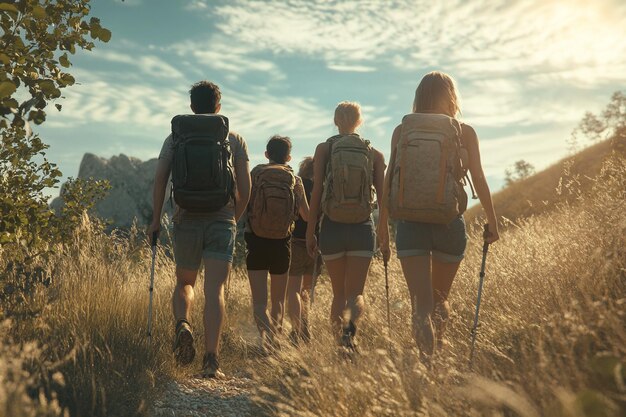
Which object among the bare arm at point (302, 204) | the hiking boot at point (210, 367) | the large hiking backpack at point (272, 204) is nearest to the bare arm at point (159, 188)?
the large hiking backpack at point (272, 204)

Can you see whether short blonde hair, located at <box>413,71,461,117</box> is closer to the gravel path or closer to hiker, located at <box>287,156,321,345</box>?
the gravel path

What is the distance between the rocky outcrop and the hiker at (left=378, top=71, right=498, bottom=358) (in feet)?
74.8

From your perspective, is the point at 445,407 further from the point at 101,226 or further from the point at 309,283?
the point at 101,226

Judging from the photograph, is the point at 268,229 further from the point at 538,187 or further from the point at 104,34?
the point at 538,187

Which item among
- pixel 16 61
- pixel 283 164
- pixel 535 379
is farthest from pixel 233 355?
pixel 535 379

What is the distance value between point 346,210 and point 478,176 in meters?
1.31

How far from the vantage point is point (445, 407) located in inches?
142

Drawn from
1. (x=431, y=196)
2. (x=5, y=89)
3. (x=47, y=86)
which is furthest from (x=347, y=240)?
(x=5, y=89)

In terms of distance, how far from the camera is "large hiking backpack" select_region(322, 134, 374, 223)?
5.99 m

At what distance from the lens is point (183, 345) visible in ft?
19.0

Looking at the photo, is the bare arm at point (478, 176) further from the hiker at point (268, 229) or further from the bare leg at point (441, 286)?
the hiker at point (268, 229)

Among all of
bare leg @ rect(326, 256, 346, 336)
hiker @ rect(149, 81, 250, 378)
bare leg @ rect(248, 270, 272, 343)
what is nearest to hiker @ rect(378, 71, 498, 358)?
bare leg @ rect(326, 256, 346, 336)

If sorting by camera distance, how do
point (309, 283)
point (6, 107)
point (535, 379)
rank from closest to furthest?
point (535, 379), point (6, 107), point (309, 283)

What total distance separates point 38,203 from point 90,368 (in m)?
2.99
